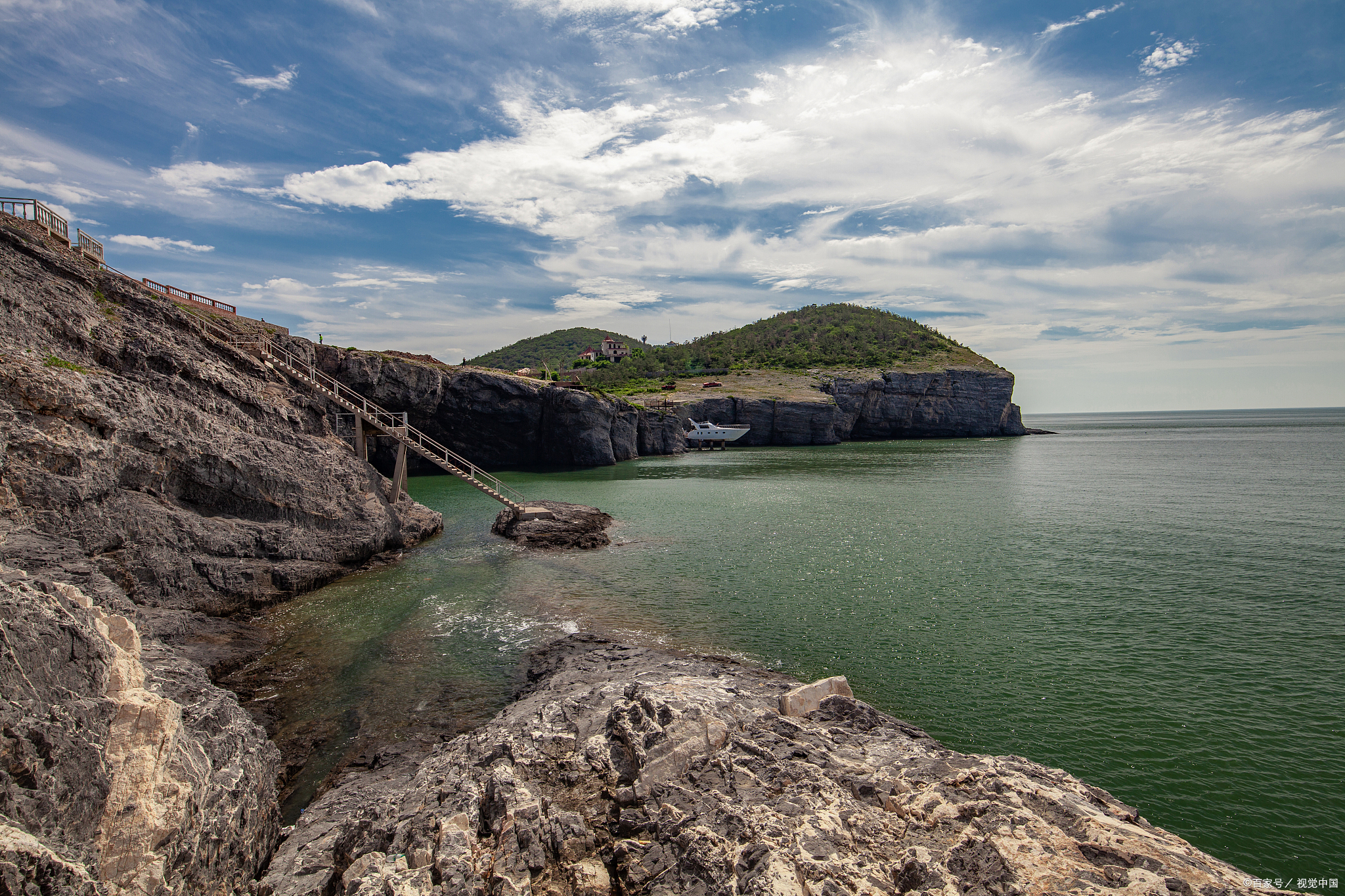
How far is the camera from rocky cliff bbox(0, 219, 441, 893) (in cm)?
548

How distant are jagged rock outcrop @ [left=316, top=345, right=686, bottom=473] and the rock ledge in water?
2641 centimetres

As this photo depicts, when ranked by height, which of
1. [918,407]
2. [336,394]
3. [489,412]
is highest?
[918,407]

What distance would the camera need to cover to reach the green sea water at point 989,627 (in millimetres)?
9422

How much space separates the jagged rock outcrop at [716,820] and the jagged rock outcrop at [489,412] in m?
45.5

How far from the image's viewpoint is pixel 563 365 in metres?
164

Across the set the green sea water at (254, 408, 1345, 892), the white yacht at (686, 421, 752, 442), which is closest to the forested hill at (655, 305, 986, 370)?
the white yacht at (686, 421, 752, 442)

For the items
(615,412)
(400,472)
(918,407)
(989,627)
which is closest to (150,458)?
(400,472)

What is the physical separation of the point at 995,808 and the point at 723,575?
14.1 metres

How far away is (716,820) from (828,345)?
133 metres

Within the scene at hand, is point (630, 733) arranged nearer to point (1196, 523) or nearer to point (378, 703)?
point (378, 703)

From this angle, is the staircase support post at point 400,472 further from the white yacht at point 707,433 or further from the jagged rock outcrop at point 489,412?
the white yacht at point 707,433

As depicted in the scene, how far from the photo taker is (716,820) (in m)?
6.41

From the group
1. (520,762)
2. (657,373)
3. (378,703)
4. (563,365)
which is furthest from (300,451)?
(563,365)

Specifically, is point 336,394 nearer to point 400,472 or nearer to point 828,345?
→ point 400,472
